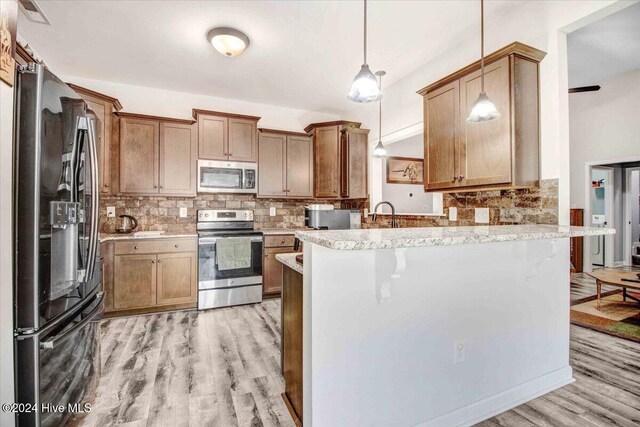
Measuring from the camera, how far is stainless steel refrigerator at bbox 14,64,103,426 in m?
1.20

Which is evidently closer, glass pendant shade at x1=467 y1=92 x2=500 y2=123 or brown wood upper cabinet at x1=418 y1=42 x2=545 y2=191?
glass pendant shade at x1=467 y1=92 x2=500 y2=123

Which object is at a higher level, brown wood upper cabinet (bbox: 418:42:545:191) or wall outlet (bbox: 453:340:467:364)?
brown wood upper cabinet (bbox: 418:42:545:191)

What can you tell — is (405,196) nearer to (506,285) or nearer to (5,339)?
(506,285)

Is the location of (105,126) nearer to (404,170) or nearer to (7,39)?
(7,39)

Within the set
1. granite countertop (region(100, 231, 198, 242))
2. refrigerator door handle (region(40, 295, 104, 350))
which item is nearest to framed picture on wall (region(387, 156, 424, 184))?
granite countertop (region(100, 231, 198, 242))

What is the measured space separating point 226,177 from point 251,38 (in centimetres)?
175

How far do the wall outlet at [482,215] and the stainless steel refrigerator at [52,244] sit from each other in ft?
9.07

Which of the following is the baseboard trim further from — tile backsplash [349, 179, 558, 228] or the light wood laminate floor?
tile backsplash [349, 179, 558, 228]

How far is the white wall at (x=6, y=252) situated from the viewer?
43.6 inches

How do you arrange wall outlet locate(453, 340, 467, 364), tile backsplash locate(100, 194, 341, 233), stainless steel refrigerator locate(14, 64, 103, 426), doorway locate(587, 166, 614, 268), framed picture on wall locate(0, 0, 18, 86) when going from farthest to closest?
doorway locate(587, 166, 614, 268), tile backsplash locate(100, 194, 341, 233), wall outlet locate(453, 340, 467, 364), stainless steel refrigerator locate(14, 64, 103, 426), framed picture on wall locate(0, 0, 18, 86)

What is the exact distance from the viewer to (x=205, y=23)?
2.56 meters

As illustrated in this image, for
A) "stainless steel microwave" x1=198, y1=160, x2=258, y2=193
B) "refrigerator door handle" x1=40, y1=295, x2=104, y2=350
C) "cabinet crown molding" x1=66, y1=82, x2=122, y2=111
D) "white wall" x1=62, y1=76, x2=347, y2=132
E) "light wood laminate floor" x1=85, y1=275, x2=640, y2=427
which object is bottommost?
"light wood laminate floor" x1=85, y1=275, x2=640, y2=427

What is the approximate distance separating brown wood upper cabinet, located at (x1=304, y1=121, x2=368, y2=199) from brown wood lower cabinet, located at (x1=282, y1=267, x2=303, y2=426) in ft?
8.67

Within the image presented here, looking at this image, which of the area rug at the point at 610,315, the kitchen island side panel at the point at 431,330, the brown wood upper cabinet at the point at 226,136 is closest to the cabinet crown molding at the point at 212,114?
the brown wood upper cabinet at the point at 226,136
